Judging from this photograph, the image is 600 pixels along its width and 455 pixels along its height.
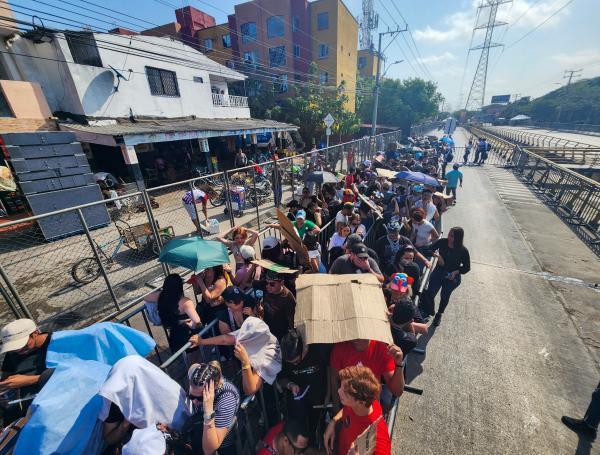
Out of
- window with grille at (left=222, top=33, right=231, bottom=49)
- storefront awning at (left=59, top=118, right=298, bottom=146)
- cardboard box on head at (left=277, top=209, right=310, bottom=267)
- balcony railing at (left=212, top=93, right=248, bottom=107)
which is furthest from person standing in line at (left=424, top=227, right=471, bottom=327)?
window with grille at (left=222, top=33, right=231, bottom=49)

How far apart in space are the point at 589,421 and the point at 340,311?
3.50 meters

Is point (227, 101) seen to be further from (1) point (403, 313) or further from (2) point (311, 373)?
(2) point (311, 373)

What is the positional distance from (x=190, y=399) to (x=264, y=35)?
137 ft

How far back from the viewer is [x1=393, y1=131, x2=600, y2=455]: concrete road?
3.10m

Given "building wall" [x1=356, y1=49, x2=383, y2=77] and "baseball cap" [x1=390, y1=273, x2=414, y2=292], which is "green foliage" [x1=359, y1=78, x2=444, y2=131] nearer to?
"building wall" [x1=356, y1=49, x2=383, y2=77]

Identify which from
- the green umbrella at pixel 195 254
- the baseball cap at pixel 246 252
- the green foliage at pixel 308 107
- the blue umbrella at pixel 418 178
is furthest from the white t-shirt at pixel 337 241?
the green foliage at pixel 308 107

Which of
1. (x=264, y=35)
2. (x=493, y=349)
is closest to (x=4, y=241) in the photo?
(x=493, y=349)

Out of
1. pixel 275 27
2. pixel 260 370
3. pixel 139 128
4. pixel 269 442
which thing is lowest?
pixel 269 442

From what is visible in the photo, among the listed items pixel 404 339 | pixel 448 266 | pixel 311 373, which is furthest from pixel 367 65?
pixel 311 373

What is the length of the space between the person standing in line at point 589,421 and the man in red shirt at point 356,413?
290cm

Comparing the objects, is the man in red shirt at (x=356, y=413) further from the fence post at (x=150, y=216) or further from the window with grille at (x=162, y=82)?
the window with grille at (x=162, y=82)

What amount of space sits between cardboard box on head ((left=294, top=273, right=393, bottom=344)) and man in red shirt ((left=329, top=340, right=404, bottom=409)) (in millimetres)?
293

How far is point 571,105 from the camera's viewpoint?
6531cm

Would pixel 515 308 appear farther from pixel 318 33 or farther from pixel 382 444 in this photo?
pixel 318 33
